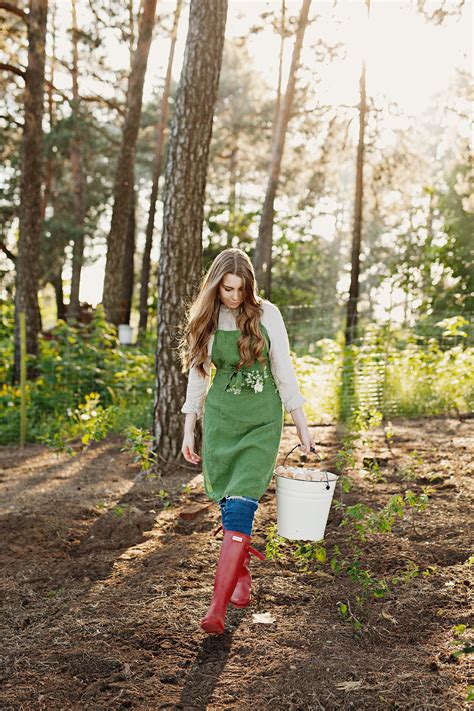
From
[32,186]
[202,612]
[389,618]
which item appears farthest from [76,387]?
[389,618]

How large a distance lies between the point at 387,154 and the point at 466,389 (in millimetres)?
8135

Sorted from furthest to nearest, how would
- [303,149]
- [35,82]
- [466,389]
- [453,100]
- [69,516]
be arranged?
1. [453,100]
2. [303,149]
3. [35,82]
4. [466,389]
5. [69,516]

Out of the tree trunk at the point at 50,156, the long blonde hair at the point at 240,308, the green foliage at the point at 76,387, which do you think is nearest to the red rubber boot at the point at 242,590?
the long blonde hair at the point at 240,308

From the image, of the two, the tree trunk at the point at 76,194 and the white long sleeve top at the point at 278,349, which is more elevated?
the tree trunk at the point at 76,194

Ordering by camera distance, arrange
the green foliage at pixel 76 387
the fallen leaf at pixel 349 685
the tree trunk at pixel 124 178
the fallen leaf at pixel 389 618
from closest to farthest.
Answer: the fallen leaf at pixel 349 685 < the fallen leaf at pixel 389 618 < the green foliage at pixel 76 387 < the tree trunk at pixel 124 178

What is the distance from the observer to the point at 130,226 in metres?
20.6

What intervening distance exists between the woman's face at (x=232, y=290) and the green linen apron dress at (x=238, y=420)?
150mm

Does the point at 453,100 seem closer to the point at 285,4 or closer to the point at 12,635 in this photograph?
the point at 285,4

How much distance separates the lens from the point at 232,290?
3428mm

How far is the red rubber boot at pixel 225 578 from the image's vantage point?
3.19 metres

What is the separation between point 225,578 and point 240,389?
0.84 meters

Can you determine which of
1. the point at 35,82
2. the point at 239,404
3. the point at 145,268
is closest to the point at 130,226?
the point at 145,268

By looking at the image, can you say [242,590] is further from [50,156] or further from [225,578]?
[50,156]

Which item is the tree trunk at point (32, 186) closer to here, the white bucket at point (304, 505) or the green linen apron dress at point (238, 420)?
the green linen apron dress at point (238, 420)
